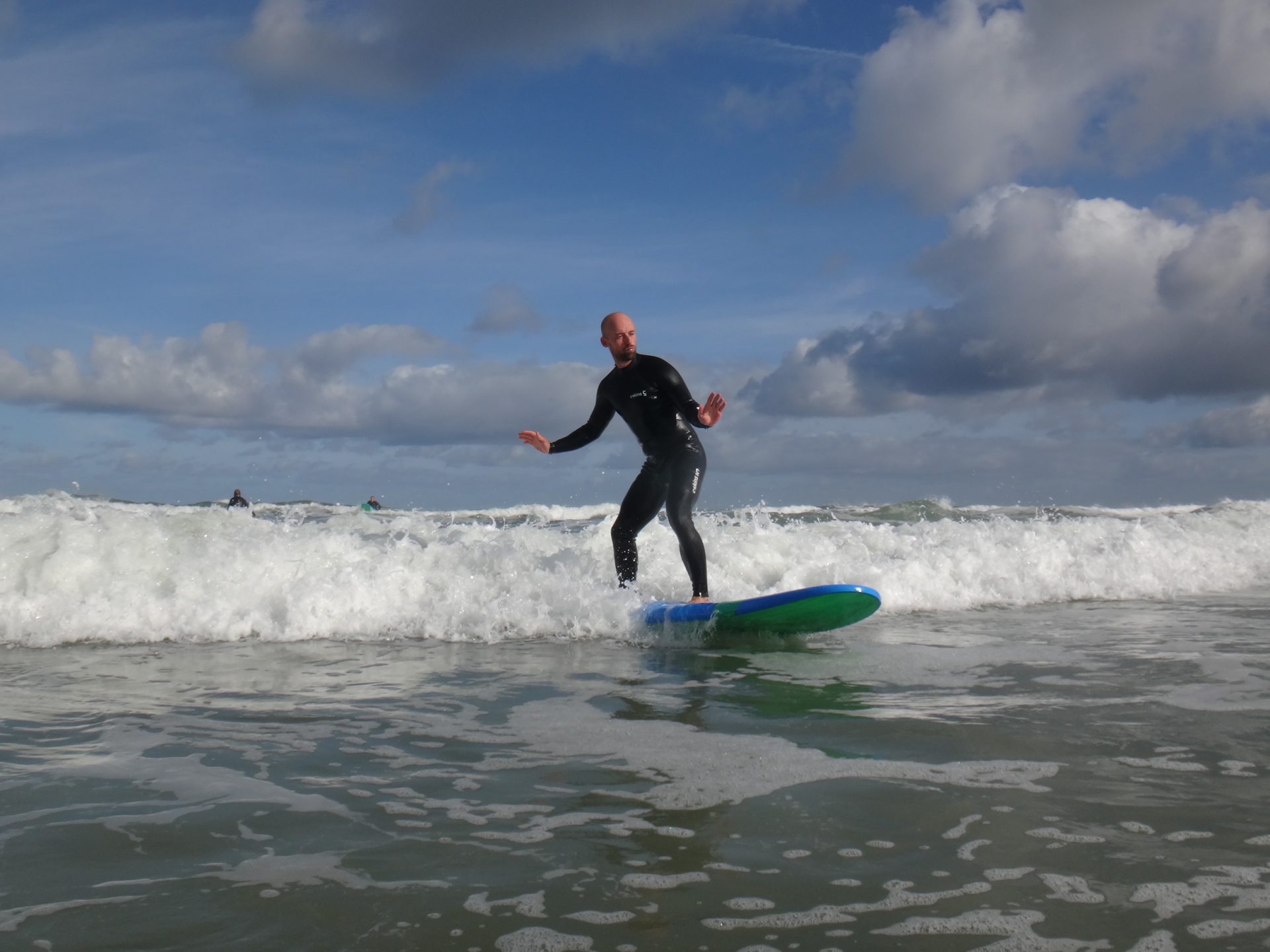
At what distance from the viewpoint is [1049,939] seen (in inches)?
85.7

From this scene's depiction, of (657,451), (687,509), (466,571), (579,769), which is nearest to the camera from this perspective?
(579,769)

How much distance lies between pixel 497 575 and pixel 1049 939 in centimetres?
690

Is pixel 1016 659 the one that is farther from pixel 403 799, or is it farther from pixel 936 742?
pixel 403 799

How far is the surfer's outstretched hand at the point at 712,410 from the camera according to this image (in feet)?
22.4

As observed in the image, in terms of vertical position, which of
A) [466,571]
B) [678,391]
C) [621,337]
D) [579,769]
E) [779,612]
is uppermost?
[621,337]

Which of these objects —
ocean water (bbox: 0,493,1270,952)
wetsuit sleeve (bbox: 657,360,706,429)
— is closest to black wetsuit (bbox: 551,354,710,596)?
wetsuit sleeve (bbox: 657,360,706,429)

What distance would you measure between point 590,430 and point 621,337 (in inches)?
31.6

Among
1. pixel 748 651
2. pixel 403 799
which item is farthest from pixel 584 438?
pixel 403 799

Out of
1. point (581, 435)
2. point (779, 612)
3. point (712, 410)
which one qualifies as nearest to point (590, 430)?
point (581, 435)

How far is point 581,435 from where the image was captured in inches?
303

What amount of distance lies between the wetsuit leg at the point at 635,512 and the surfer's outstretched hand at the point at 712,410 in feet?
2.06

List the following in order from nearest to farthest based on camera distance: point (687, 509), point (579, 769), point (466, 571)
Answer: point (579, 769), point (687, 509), point (466, 571)

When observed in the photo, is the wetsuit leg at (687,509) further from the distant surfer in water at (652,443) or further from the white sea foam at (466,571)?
the white sea foam at (466,571)

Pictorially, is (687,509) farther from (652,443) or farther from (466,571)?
(466,571)
